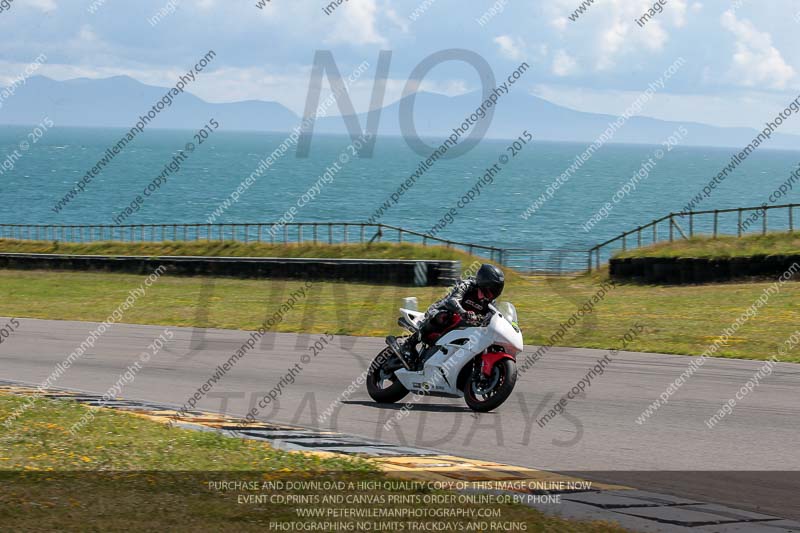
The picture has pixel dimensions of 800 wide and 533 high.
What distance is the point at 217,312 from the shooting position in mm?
26609

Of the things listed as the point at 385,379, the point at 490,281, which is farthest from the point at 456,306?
the point at 385,379

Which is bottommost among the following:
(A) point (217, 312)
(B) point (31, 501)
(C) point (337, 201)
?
(B) point (31, 501)

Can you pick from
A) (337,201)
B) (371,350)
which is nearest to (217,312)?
(371,350)

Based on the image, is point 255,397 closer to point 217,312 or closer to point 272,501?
point 272,501

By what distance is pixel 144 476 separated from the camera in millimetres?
7848

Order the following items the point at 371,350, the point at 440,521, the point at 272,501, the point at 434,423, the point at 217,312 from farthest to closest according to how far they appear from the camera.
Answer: the point at 217,312, the point at 371,350, the point at 434,423, the point at 272,501, the point at 440,521

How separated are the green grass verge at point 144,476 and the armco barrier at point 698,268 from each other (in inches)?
872

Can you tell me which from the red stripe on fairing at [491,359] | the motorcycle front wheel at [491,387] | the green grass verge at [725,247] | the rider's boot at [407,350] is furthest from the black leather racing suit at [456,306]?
the green grass verge at [725,247]

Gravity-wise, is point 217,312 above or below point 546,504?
above

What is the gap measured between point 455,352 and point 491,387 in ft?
1.86

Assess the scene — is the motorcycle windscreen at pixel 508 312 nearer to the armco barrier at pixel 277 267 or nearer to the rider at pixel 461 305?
the rider at pixel 461 305

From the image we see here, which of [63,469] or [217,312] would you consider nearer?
[63,469]

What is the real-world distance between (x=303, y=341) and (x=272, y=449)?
10447 millimetres

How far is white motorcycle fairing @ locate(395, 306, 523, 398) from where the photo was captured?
1140 cm
